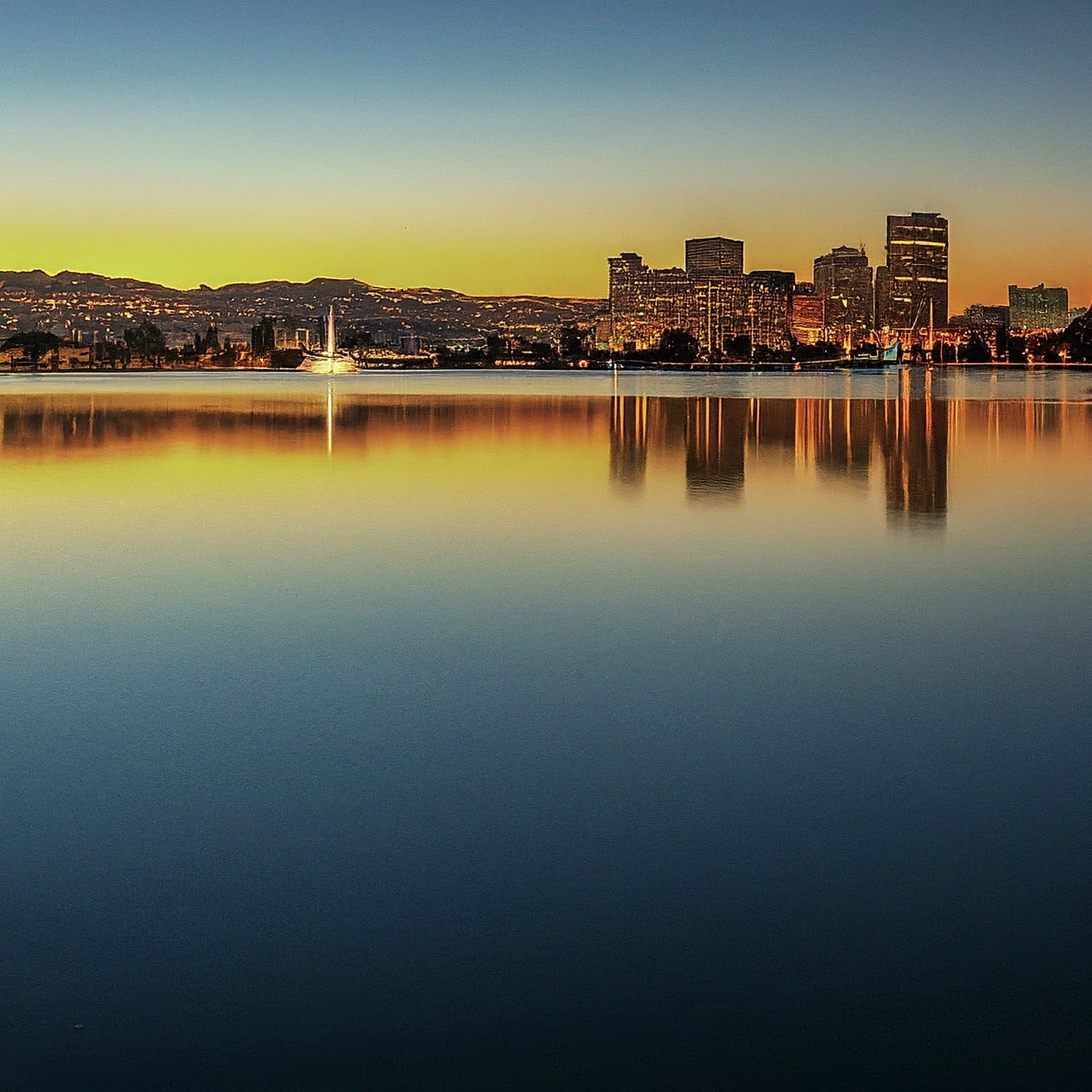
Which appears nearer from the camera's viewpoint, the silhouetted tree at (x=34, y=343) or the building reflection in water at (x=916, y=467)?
the building reflection in water at (x=916, y=467)

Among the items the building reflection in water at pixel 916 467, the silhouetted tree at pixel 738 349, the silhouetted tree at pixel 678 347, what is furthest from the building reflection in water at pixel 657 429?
the silhouetted tree at pixel 738 349

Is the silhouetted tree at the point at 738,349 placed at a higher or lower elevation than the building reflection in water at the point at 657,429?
higher

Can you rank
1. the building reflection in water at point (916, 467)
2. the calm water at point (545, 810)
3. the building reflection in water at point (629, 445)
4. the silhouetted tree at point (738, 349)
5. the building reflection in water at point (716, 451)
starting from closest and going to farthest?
the calm water at point (545, 810) < the building reflection in water at point (916, 467) < the building reflection in water at point (716, 451) < the building reflection in water at point (629, 445) < the silhouetted tree at point (738, 349)

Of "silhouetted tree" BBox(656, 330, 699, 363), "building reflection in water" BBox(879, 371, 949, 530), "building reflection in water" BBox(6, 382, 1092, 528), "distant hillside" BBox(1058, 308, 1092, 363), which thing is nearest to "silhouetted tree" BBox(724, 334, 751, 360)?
"silhouetted tree" BBox(656, 330, 699, 363)

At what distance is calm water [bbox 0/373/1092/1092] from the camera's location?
3.00 m

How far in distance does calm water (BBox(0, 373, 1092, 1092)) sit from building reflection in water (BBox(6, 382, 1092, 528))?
4.71 metres

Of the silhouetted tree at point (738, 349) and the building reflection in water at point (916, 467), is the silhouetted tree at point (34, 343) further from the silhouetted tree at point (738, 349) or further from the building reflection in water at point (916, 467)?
the building reflection in water at point (916, 467)

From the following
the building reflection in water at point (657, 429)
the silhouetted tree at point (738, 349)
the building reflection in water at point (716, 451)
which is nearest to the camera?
the building reflection in water at point (716, 451)

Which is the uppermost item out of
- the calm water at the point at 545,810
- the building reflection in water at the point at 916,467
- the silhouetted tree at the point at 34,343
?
the silhouetted tree at the point at 34,343

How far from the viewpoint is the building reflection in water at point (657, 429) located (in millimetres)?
16688

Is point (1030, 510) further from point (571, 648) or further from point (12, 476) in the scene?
point (12, 476)

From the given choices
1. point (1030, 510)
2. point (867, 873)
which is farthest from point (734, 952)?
point (1030, 510)

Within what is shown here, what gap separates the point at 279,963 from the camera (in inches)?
130

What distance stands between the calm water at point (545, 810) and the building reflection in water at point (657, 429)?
15.4ft
